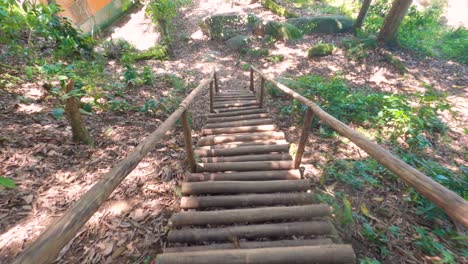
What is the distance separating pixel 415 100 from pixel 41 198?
8.75m

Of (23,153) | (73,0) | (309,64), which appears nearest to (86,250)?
(23,153)

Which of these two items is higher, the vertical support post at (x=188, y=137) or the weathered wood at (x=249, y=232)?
the vertical support post at (x=188, y=137)

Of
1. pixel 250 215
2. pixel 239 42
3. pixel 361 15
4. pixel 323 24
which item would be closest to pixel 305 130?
pixel 250 215

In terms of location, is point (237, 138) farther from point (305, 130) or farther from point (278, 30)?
point (278, 30)

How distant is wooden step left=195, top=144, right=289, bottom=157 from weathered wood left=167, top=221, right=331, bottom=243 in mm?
1530

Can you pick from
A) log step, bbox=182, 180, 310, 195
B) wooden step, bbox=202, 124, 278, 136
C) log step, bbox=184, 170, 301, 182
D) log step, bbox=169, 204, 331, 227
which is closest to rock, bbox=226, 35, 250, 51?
wooden step, bbox=202, 124, 278, 136

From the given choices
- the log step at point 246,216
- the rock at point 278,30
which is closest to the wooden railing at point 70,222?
the log step at point 246,216

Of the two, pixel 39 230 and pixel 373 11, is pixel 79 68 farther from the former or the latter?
pixel 373 11

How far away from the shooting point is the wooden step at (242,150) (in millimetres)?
3518

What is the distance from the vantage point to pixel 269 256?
1606 millimetres

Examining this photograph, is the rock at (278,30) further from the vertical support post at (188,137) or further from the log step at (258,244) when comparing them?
the log step at (258,244)

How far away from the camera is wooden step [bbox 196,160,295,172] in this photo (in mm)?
3100

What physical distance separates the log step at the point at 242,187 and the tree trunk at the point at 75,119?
1729 millimetres

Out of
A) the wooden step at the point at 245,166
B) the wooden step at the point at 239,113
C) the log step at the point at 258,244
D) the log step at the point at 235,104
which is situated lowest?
the log step at the point at 235,104
